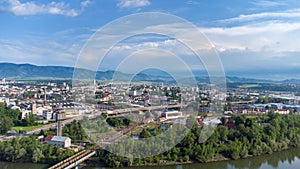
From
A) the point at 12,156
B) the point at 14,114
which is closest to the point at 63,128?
the point at 12,156

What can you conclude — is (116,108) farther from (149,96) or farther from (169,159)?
(169,159)

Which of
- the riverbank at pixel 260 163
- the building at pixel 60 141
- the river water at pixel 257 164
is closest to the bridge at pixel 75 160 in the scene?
the riverbank at pixel 260 163

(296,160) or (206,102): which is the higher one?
(206,102)

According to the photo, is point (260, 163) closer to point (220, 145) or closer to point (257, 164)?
point (257, 164)

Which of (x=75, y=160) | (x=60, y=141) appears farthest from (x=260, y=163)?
(x=60, y=141)

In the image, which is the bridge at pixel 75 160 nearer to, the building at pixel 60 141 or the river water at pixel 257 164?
the river water at pixel 257 164
